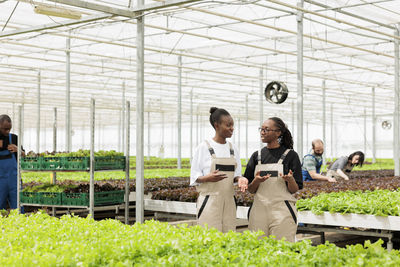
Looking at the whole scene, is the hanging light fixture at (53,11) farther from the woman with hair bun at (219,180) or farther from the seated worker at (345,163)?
the seated worker at (345,163)

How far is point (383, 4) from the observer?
12.6 meters

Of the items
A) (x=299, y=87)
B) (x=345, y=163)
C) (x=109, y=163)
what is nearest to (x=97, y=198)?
(x=109, y=163)

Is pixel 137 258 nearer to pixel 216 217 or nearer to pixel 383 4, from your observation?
pixel 216 217

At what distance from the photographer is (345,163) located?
938 cm

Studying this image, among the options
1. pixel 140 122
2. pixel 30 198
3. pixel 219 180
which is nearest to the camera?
pixel 219 180

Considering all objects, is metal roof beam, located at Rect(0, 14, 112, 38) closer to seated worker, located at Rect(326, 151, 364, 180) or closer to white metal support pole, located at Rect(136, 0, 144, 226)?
white metal support pole, located at Rect(136, 0, 144, 226)

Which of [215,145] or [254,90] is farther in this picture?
[254,90]

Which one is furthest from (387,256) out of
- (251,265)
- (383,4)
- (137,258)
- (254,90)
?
(254,90)

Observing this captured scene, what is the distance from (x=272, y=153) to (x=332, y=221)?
7.85 feet

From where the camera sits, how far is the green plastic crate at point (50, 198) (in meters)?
7.55

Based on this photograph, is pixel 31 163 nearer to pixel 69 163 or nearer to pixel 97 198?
pixel 69 163

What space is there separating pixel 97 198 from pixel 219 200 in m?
3.78

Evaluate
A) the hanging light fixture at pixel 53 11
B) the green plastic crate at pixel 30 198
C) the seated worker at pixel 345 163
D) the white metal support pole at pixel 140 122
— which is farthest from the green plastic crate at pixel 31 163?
the seated worker at pixel 345 163

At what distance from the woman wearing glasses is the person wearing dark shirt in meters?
4.07
